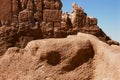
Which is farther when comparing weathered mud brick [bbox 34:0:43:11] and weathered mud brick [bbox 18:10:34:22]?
weathered mud brick [bbox 34:0:43:11]

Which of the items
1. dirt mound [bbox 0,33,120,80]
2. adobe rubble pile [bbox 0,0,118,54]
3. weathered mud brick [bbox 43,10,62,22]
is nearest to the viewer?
dirt mound [bbox 0,33,120,80]

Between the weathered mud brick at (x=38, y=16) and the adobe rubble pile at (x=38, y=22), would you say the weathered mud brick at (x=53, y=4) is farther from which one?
the weathered mud brick at (x=38, y=16)

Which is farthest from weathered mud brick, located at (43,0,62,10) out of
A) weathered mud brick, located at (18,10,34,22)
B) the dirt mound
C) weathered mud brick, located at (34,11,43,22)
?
the dirt mound

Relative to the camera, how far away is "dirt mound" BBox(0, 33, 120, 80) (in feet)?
25.0

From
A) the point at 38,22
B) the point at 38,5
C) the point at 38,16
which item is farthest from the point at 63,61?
the point at 38,5

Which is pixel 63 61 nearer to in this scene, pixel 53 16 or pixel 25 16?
pixel 25 16

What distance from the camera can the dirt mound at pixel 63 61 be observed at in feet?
25.0

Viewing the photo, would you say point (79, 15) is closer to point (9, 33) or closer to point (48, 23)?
point (48, 23)

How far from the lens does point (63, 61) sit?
774cm

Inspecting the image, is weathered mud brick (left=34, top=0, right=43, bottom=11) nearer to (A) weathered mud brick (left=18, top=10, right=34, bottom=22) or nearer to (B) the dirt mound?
(A) weathered mud brick (left=18, top=10, right=34, bottom=22)

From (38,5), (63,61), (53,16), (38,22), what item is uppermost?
(38,5)

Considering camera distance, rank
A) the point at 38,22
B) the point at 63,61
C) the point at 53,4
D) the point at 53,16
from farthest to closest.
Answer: the point at 53,4
the point at 53,16
the point at 38,22
the point at 63,61

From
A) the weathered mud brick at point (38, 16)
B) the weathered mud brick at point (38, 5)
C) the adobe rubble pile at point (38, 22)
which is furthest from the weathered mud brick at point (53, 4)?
the weathered mud brick at point (38, 16)

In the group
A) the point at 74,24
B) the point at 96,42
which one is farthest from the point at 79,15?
the point at 96,42
